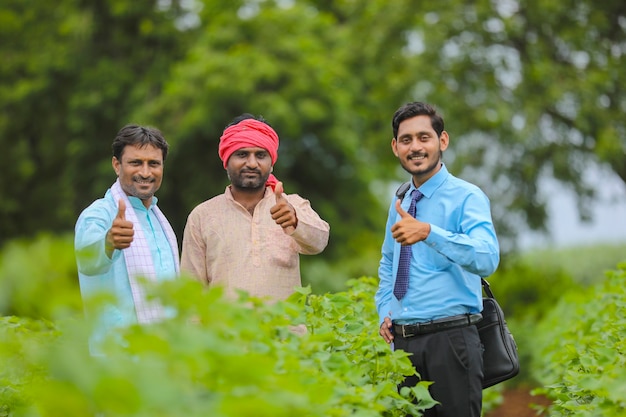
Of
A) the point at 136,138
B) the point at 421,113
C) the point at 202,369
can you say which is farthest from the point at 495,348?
the point at 202,369

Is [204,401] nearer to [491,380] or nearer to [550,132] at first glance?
[491,380]

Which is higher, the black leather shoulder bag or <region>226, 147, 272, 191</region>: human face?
<region>226, 147, 272, 191</region>: human face

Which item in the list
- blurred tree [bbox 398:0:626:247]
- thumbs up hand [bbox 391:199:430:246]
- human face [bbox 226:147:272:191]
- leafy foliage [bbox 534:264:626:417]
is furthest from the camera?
blurred tree [bbox 398:0:626:247]

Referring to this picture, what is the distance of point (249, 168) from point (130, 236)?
0.89 m

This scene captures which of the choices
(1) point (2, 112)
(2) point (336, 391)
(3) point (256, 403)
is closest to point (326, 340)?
(2) point (336, 391)

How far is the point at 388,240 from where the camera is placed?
5277 millimetres

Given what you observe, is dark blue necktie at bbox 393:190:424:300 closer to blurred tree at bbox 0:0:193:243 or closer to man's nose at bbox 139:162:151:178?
man's nose at bbox 139:162:151:178

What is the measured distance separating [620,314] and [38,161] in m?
23.7

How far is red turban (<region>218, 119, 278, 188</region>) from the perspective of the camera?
17.3 feet

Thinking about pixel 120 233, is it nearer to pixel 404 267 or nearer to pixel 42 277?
pixel 404 267

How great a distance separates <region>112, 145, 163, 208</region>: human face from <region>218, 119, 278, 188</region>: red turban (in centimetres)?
38

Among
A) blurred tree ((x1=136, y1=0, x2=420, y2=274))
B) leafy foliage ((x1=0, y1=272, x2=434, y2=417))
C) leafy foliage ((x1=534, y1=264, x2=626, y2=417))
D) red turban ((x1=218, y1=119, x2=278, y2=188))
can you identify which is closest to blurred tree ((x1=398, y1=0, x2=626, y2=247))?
blurred tree ((x1=136, y1=0, x2=420, y2=274))

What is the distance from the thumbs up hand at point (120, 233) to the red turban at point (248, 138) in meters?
0.84

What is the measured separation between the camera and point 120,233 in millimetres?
4660
